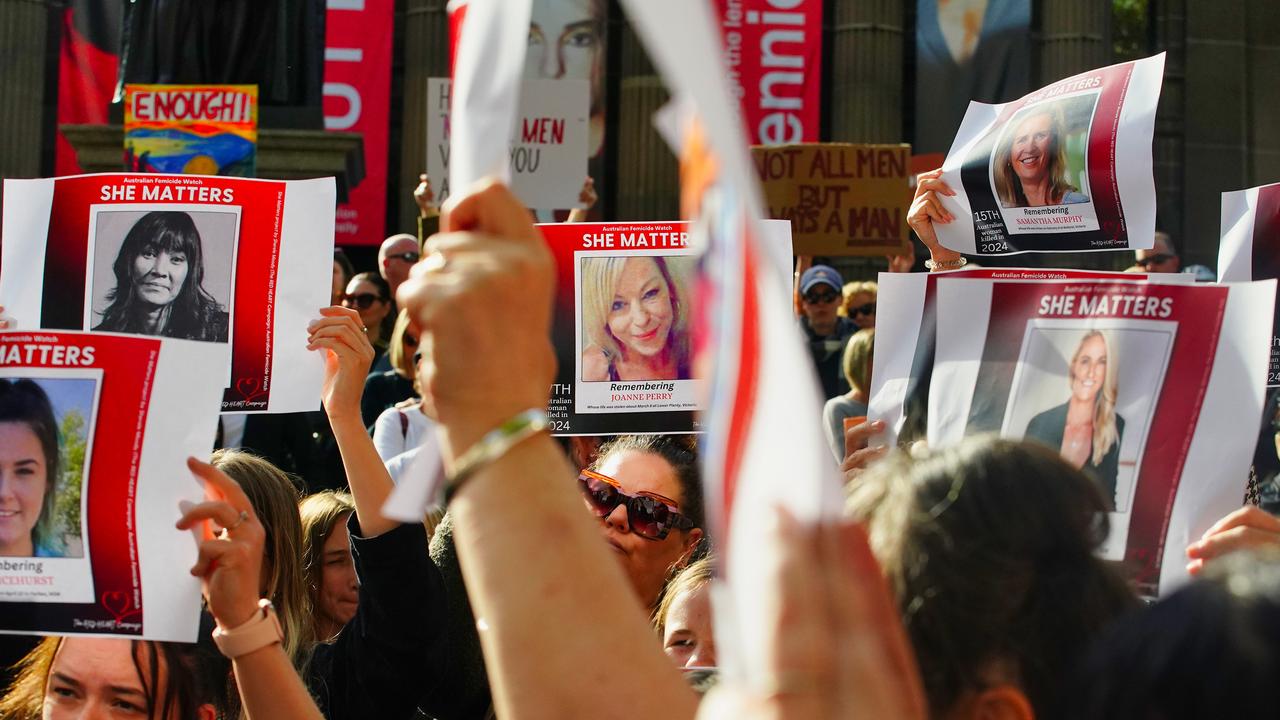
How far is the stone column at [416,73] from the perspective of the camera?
21.0 meters

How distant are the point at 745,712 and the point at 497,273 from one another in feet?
1.48

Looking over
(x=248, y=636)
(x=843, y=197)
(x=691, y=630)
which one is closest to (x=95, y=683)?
(x=248, y=636)

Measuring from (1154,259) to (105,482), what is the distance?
595 cm

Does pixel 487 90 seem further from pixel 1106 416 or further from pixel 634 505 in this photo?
pixel 634 505

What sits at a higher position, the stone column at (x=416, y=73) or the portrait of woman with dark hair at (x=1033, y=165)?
the stone column at (x=416, y=73)

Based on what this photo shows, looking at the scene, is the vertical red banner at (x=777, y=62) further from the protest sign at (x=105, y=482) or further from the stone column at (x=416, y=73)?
the protest sign at (x=105, y=482)

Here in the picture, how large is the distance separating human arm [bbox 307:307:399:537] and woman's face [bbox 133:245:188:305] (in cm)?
37

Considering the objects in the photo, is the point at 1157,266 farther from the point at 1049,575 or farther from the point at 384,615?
the point at 1049,575

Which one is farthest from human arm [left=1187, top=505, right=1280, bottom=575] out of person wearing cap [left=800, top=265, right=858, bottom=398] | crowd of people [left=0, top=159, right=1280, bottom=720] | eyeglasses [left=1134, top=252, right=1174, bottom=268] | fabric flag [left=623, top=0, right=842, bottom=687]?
person wearing cap [left=800, top=265, right=858, bottom=398]

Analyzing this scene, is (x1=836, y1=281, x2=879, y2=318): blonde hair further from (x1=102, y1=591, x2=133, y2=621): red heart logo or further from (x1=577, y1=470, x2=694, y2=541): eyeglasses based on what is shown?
(x1=102, y1=591, x2=133, y2=621): red heart logo

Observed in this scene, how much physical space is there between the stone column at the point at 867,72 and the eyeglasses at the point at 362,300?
1548cm

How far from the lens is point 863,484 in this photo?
1.61 m

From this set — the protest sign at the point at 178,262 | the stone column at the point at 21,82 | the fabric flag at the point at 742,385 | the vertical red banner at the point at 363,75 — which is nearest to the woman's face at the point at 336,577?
the protest sign at the point at 178,262

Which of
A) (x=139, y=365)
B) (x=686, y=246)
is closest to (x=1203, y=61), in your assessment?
(x=686, y=246)
